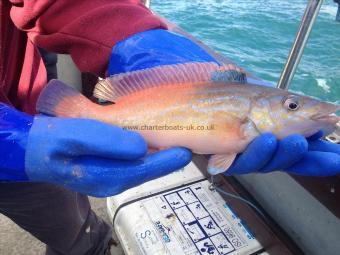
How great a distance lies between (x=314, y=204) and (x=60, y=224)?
1.56 m

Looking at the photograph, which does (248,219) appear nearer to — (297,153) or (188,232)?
(188,232)

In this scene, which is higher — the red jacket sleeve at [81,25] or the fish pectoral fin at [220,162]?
the red jacket sleeve at [81,25]

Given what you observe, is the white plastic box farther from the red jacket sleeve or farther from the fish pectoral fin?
the red jacket sleeve

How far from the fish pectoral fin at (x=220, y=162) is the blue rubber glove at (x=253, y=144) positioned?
0.11ft

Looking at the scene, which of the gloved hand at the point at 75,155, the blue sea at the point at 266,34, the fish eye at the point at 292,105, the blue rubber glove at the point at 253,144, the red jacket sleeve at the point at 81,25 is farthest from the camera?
the blue sea at the point at 266,34

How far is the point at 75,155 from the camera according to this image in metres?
1.20

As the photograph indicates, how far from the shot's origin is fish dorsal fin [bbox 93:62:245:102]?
149 cm

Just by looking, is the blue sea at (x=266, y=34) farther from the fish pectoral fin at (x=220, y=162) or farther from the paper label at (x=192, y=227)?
the fish pectoral fin at (x=220, y=162)

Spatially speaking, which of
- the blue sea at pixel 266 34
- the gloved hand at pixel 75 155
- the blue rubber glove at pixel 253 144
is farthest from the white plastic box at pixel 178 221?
the blue sea at pixel 266 34

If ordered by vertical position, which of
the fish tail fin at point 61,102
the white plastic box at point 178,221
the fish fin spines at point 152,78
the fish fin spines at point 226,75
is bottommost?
the white plastic box at point 178,221

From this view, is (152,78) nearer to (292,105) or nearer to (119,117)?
(119,117)

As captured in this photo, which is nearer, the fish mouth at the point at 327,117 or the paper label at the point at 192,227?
the fish mouth at the point at 327,117

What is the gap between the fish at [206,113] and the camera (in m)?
1.40

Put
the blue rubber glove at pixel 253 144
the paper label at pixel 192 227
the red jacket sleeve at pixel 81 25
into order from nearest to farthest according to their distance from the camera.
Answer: the blue rubber glove at pixel 253 144, the red jacket sleeve at pixel 81 25, the paper label at pixel 192 227
